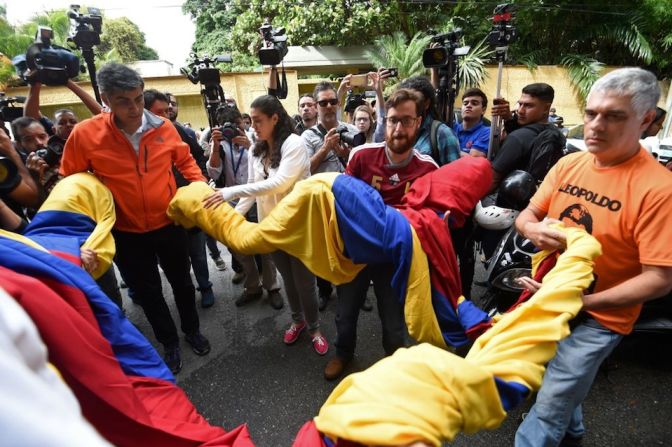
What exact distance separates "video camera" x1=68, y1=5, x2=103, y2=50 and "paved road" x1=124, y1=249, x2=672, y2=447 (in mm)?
2653

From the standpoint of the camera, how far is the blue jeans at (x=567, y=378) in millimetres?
1522

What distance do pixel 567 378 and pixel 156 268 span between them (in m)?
2.67

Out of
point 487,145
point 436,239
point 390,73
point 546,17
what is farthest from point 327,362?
point 546,17

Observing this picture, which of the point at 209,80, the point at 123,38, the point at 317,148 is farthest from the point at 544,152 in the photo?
the point at 123,38

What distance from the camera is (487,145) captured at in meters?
3.37

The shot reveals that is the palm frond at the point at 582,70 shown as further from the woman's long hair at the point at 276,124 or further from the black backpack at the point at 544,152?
the woman's long hair at the point at 276,124

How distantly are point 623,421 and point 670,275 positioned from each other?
1.40 metres

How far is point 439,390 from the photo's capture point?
0.75 meters

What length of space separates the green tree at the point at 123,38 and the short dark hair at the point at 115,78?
38030 mm

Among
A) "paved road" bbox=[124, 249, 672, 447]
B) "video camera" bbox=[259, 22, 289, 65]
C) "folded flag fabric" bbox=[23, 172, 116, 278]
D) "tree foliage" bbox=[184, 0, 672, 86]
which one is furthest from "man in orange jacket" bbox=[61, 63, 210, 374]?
"tree foliage" bbox=[184, 0, 672, 86]

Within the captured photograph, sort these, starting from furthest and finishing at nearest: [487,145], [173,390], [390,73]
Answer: [390,73], [487,145], [173,390]

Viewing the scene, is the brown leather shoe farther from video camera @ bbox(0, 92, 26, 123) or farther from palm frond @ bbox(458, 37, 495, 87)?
palm frond @ bbox(458, 37, 495, 87)

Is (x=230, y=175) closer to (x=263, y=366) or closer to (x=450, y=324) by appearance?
(x=263, y=366)

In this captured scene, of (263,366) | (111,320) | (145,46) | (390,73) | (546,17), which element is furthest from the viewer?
(145,46)
